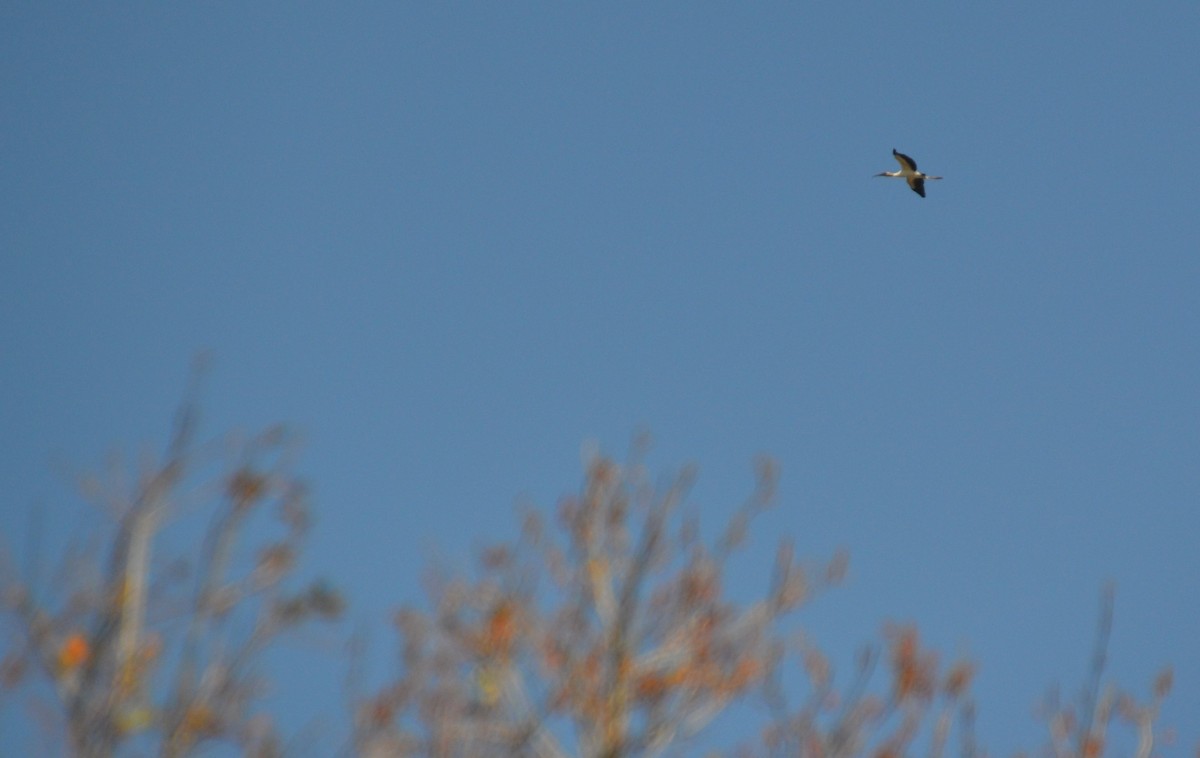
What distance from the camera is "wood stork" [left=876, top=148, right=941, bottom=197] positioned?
38.4 ft

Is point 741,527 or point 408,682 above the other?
point 741,527

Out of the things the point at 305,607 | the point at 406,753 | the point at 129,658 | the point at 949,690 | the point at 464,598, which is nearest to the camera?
the point at 129,658

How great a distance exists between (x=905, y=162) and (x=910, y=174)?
16 centimetres

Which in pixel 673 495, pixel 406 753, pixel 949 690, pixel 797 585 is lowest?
pixel 949 690

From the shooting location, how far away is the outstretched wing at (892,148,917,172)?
458 inches

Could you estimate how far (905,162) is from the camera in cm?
1182

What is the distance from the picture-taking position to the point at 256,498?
539cm

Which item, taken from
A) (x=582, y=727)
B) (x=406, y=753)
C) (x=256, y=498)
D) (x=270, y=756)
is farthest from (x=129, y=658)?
(x=582, y=727)

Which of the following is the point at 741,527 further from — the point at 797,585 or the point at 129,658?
the point at 129,658

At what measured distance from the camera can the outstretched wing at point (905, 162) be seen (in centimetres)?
1164

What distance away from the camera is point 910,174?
11.9m

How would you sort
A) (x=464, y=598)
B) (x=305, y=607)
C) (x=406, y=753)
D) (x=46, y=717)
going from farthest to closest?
(x=464, y=598)
(x=406, y=753)
(x=305, y=607)
(x=46, y=717)

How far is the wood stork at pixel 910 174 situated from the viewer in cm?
1170

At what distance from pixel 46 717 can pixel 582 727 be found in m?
3.18
